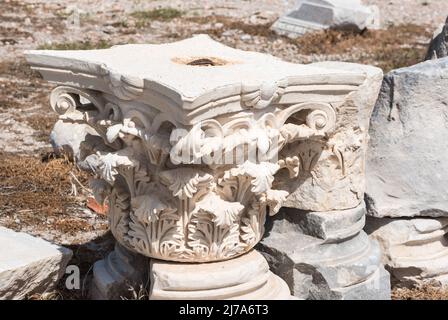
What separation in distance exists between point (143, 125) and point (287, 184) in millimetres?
1159

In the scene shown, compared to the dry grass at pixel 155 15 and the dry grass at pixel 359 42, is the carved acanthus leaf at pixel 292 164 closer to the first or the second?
the dry grass at pixel 359 42

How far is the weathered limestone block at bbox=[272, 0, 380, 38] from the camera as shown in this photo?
1369 cm

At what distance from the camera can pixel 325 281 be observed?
4.95m

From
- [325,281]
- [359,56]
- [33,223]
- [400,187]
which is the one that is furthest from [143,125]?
[359,56]

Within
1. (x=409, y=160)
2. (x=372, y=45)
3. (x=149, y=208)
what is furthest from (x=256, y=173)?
(x=372, y=45)

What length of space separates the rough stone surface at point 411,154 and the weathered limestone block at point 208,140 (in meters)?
0.34

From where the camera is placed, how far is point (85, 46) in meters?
12.5

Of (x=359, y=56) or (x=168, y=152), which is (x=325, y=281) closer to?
(x=168, y=152)

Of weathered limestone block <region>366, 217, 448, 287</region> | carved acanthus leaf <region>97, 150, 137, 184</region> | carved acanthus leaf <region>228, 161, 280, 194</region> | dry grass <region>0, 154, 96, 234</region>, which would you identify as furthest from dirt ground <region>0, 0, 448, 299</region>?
carved acanthus leaf <region>228, 161, 280, 194</region>

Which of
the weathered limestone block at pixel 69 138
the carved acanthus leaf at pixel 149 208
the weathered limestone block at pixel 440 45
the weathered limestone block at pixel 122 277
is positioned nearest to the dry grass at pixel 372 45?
the weathered limestone block at pixel 440 45

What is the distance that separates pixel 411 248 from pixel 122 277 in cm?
200

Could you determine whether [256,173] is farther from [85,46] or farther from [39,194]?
[85,46]

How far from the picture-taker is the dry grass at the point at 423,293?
5426 mm

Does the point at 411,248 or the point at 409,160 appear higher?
the point at 409,160
